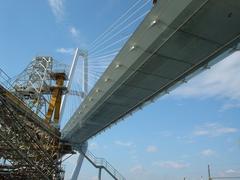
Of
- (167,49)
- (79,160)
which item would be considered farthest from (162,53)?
(79,160)

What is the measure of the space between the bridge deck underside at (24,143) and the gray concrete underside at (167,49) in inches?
268

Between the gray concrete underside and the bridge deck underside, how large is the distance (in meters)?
6.81

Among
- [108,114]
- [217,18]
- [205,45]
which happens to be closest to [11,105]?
[108,114]

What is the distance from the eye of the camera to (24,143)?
2819 centimetres

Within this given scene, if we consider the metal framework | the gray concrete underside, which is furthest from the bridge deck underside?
the gray concrete underside

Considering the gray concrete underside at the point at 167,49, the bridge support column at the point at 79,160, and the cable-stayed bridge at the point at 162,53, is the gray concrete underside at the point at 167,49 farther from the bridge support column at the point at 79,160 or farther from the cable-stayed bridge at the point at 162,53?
the bridge support column at the point at 79,160

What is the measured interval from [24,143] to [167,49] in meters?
19.2

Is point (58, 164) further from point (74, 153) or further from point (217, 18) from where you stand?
point (217, 18)

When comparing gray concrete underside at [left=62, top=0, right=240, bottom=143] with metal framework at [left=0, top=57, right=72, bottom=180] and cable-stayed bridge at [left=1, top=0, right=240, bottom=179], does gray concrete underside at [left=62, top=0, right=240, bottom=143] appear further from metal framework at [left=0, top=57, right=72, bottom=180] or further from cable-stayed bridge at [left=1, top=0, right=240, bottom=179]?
metal framework at [left=0, top=57, right=72, bottom=180]

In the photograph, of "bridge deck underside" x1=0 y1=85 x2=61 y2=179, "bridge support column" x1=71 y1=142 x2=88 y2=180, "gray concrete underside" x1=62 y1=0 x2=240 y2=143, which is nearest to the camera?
"gray concrete underside" x1=62 y1=0 x2=240 y2=143

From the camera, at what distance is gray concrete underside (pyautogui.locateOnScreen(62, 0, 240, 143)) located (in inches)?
432

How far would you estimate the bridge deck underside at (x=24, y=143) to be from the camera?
23.6m

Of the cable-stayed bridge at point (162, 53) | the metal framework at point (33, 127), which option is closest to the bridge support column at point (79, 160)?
the metal framework at point (33, 127)

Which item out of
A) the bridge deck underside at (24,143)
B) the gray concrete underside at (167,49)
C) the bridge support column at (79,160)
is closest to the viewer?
the gray concrete underside at (167,49)
